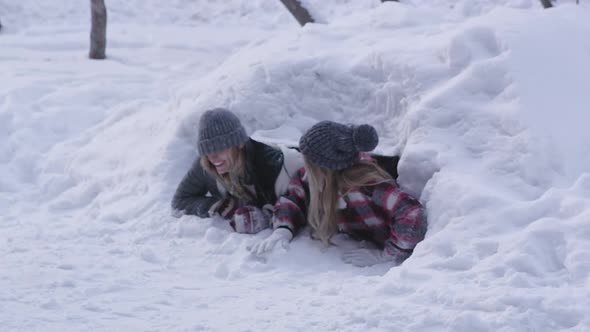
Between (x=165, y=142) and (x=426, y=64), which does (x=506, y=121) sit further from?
(x=165, y=142)

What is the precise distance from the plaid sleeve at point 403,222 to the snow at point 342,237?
0.09 m

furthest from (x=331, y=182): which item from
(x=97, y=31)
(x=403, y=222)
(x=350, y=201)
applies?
(x=97, y=31)

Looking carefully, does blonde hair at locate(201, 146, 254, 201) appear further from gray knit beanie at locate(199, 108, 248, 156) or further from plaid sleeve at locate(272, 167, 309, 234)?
plaid sleeve at locate(272, 167, 309, 234)

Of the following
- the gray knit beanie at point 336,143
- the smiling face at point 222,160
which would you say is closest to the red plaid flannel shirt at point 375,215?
the gray knit beanie at point 336,143

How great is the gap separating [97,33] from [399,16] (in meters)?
5.62

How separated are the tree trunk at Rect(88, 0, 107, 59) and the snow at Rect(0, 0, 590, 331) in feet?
9.30

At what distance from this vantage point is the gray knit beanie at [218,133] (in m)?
4.35

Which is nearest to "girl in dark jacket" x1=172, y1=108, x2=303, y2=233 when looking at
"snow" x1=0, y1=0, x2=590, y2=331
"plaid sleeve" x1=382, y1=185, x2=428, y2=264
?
"snow" x1=0, y1=0, x2=590, y2=331

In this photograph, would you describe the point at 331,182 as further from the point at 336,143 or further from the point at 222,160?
the point at 222,160

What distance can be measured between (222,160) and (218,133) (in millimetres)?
181

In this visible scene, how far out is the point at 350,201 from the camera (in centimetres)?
426

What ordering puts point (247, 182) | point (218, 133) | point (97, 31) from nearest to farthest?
point (218, 133)
point (247, 182)
point (97, 31)

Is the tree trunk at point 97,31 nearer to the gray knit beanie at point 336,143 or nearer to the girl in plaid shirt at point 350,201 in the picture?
the girl in plaid shirt at point 350,201

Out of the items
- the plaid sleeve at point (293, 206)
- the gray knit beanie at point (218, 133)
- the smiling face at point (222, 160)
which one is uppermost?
the gray knit beanie at point (218, 133)
